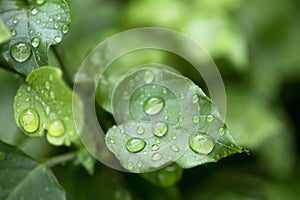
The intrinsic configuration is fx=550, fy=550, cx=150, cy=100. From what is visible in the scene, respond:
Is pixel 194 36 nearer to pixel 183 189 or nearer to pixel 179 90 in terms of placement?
pixel 183 189

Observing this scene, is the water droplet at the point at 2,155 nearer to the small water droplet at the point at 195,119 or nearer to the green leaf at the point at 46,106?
the green leaf at the point at 46,106

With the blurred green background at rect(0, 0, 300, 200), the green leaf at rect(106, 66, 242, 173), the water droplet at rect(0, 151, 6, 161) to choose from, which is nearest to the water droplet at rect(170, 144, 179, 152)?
the green leaf at rect(106, 66, 242, 173)

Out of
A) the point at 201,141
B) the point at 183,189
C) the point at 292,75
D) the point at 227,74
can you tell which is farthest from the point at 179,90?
the point at 292,75

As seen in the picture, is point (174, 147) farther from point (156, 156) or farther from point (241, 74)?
point (241, 74)

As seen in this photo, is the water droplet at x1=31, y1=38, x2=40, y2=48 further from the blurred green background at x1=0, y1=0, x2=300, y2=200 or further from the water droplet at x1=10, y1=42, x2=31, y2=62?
the blurred green background at x1=0, y1=0, x2=300, y2=200

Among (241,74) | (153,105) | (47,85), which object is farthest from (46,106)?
(241,74)

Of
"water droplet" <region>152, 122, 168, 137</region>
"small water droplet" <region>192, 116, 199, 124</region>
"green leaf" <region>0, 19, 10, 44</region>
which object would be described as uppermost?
"green leaf" <region>0, 19, 10, 44</region>
